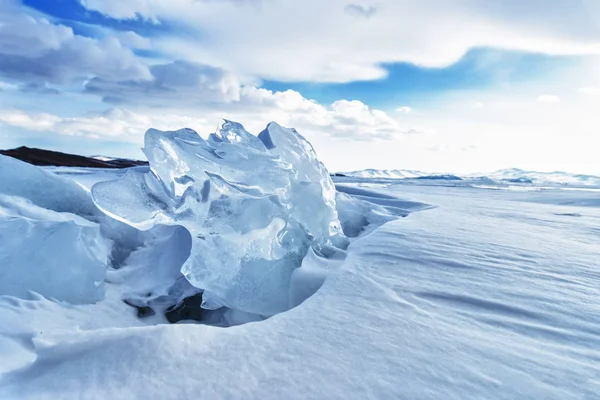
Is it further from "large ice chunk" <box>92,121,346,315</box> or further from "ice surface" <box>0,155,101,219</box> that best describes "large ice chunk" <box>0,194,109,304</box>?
"ice surface" <box>0,155,101,219</box>

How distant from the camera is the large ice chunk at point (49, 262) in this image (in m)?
2.13

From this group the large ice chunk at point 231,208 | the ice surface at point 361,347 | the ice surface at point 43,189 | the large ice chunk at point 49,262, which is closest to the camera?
the ice surface at point 361,347

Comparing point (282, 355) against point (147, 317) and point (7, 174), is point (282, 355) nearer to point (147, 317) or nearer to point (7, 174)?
point (147, 317)

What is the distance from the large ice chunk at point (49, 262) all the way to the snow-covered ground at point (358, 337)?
0.02 meters

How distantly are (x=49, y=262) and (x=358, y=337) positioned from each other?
6.35 ft

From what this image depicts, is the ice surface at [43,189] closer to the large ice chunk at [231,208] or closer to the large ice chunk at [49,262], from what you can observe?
Answer: the large ice chunk at [49,262]

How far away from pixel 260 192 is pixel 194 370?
5.55 ft

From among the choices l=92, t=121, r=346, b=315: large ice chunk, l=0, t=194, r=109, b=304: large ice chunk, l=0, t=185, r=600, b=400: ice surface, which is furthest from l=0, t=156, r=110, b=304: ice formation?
l=92, t=121, r=346, b=315: large ice chunk

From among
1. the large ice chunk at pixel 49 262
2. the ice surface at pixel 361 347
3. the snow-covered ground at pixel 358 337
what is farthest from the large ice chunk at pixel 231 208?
the ice surface at pixel 361 347

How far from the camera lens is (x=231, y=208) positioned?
2.53 metres

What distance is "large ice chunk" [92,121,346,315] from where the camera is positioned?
2246 millimetres

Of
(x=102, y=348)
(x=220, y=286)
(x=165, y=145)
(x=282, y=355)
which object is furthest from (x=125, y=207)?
(x=282, y=355)

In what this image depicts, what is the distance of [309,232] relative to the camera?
9.65 feet

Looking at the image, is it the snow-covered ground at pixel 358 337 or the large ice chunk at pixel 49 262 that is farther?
the large ice chunk at pixel 49 262
